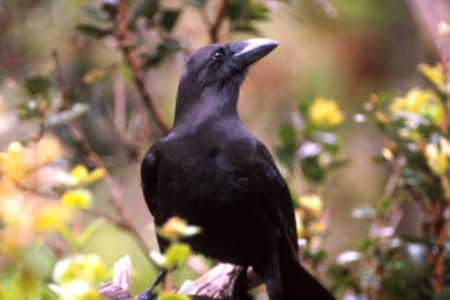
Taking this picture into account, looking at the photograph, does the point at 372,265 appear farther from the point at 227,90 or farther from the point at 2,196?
the point at 2,196

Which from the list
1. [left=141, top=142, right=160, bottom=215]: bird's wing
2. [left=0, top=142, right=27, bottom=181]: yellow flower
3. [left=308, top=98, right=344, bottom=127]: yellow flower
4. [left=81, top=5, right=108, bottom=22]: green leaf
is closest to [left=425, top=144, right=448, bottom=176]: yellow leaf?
[left=308, top=98, right=344, bottom=127]: yellow flower

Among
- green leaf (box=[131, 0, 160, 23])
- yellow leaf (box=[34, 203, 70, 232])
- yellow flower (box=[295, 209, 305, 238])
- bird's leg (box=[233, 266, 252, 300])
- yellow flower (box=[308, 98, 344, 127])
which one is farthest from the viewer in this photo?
yellow flower (box=[308, 98, 344, 127])

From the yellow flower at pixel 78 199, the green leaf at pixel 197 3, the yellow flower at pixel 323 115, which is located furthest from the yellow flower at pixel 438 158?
the yellow flower at pixel 78 199

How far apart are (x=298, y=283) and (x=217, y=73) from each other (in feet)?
2.63

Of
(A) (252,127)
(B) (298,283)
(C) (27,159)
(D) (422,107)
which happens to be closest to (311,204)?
(B) (298,283)

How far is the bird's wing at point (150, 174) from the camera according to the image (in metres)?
2.61

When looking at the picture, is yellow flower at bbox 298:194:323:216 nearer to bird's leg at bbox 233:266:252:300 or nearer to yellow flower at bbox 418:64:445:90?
bird's leg at bbox 233:266:252:300

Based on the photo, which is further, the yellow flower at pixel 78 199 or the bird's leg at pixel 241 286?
the bird's leg at pixel 241 286

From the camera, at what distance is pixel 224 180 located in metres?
2.47

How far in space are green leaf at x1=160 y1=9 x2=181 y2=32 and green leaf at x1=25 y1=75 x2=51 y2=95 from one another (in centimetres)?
60

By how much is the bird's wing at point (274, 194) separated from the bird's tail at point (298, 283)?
12 cm

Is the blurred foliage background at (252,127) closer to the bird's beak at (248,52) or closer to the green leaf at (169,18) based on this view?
the green leaf at (169,18)

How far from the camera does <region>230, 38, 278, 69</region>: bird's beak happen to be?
276cm

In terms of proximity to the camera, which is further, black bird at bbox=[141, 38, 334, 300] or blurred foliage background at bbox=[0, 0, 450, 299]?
black bird at bbox=[141, 38, 334, 300]
